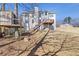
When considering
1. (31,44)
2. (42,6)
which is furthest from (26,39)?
(42,6)

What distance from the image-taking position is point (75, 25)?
15.6ft

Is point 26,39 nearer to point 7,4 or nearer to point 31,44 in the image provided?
point 31,44

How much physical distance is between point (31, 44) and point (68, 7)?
0.56m

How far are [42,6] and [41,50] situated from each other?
1.55 feet

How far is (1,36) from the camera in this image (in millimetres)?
4730

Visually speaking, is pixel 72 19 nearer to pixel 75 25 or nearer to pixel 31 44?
pixel 75 25

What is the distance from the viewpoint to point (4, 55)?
4664mm

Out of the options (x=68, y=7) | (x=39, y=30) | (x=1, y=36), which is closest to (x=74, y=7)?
(x=68, y=7)

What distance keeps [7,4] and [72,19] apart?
0.72 metres

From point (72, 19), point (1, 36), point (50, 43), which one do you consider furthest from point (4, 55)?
point (72, 19)

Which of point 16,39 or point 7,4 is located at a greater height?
point 7,4

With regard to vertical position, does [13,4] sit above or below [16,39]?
above

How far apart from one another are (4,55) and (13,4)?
0.55 metres

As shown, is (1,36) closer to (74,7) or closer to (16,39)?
(16,39)
